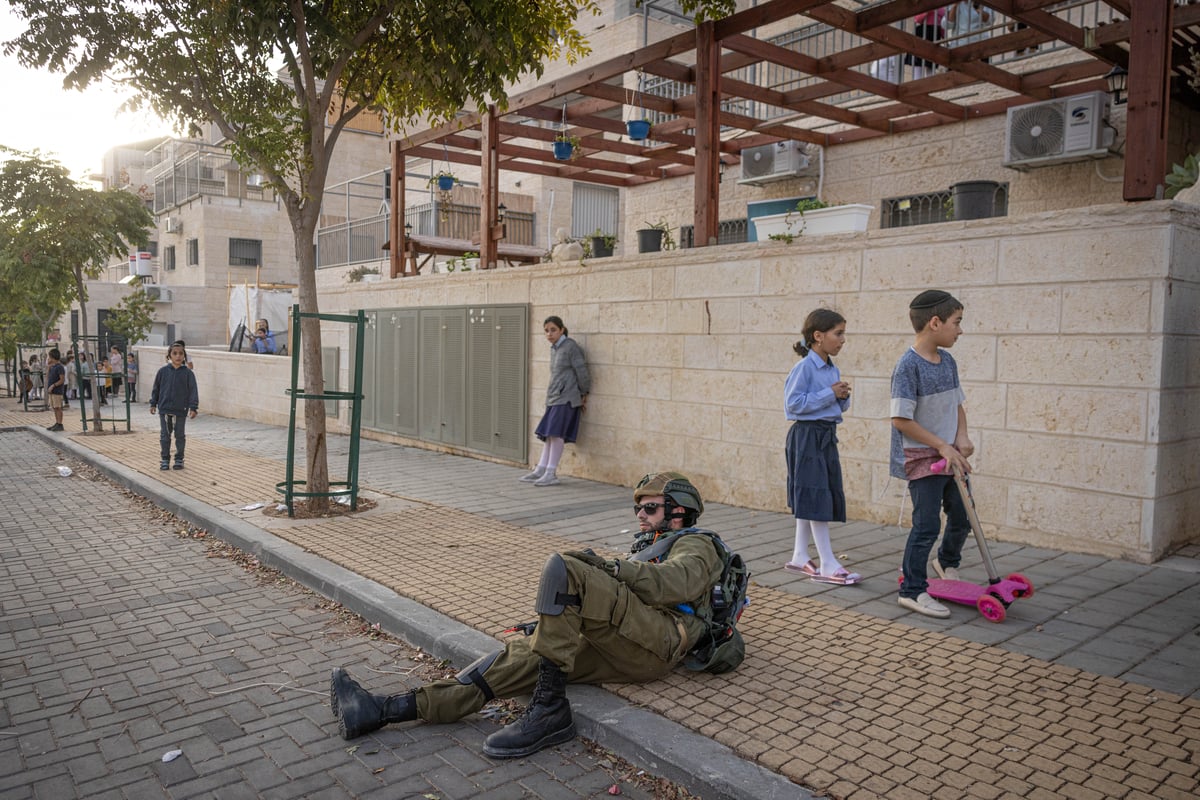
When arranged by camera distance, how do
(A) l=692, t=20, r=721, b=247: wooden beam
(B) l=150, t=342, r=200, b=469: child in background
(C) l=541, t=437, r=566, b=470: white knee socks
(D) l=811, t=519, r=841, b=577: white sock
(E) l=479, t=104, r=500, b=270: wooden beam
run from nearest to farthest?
(D) l=811, t=519, r=841, b=577: white sock
(A) l=692, t=20, r=721, b=247: wooden beam
(C) l=541, t=437, r=566, b=470: white knee socks
(B) l=150, t=342, r=200, b=469: child in background
(E) l=479, t=104, r=500, b=270: wooden beam

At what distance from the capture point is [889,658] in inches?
165

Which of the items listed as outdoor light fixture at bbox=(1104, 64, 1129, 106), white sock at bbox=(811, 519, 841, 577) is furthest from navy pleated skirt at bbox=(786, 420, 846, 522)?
outdoor light fixture at bbox=(1104, 64, 1129, 106)

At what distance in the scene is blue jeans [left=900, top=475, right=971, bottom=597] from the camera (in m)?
4.72

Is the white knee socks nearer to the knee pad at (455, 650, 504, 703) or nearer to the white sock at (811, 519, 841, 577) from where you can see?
the white sock at (811, 519, 841, 577)

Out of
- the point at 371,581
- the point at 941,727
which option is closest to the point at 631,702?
the point at 941,727

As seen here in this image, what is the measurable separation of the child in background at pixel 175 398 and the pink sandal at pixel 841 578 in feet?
28.0

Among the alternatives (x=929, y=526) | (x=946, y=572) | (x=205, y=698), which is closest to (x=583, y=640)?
(x=205, y=698)

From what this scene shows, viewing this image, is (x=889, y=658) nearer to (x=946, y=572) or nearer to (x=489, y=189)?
(x=946, y=572)

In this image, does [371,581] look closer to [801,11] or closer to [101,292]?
[801,11]

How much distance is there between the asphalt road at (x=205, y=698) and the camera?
127 inches

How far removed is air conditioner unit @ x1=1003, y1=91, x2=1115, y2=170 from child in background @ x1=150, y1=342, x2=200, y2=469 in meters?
10.7

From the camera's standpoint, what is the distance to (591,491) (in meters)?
9.25

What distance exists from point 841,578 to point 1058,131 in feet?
24.4

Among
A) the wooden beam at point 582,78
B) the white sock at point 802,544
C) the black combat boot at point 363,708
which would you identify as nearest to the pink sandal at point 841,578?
Answer: the white sock at point 802,544
